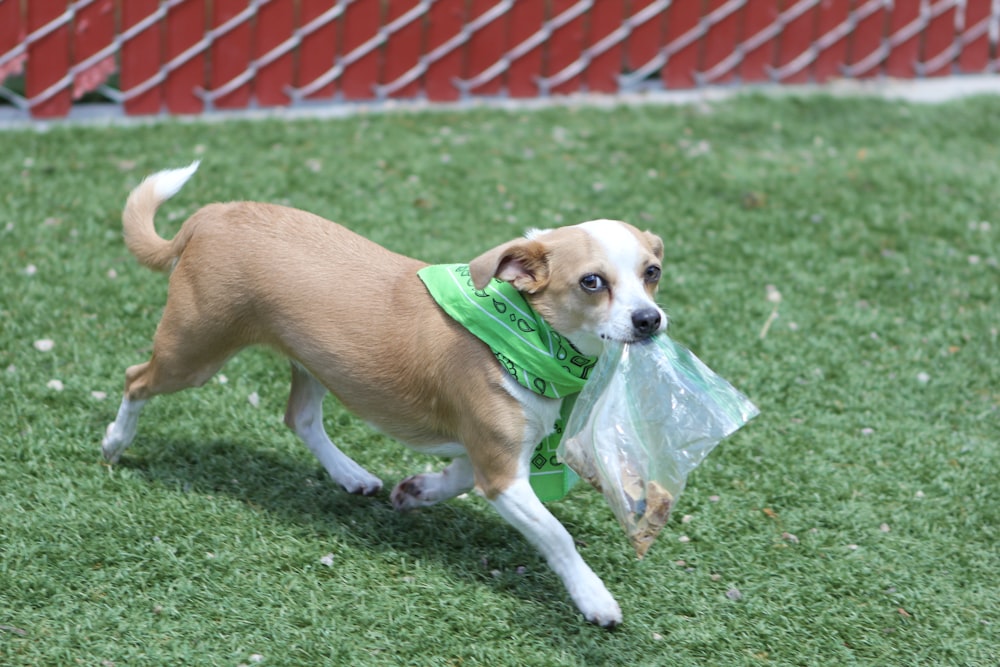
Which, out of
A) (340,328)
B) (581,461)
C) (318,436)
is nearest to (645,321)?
(581,461)

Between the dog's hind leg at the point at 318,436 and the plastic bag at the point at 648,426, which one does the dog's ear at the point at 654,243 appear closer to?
the plastic bag at the point at 648,426

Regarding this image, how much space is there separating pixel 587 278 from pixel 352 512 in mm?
1418

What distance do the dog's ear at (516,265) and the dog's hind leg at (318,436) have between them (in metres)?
Result: 1.13

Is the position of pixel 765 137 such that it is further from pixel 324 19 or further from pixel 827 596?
pixel 827 596

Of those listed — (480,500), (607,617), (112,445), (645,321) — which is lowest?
(480,500)

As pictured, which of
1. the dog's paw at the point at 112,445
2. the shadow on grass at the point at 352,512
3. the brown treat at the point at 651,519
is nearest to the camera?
the brown treat at the point at 651,519

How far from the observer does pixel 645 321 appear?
3355 mm

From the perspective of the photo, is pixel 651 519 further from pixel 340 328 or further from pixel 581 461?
pixel 340 328

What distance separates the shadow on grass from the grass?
13 mm

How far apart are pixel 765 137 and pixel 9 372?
5565 mm

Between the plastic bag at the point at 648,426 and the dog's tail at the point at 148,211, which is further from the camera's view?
the dog's tail at the point at 148,211

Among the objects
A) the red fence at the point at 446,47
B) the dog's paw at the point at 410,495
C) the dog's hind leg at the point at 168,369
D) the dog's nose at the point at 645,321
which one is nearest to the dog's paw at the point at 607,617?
the dog's paw at the point at 410,495

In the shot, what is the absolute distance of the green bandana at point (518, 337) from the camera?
358 cm

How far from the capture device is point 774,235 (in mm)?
6770
